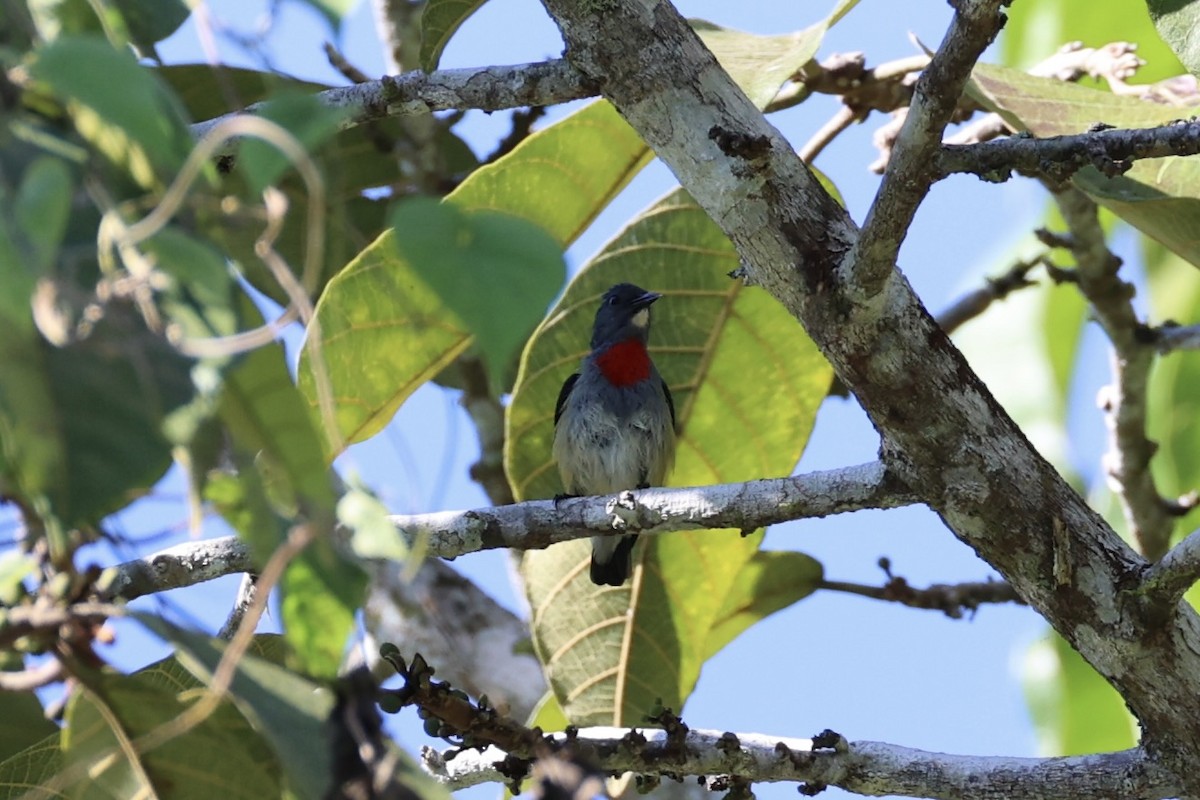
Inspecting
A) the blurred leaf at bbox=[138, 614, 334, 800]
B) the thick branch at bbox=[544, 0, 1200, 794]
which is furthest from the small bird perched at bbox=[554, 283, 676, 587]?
the blurred leaf at bbox=[138, 614, 334, 800]

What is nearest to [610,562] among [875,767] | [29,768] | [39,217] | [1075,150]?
[875,767]

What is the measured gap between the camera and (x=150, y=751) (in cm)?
230

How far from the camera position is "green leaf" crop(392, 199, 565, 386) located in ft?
4.01

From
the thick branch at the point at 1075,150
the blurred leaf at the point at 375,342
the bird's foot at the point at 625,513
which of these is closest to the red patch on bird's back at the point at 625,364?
the blurred leaf at the point at 375,342

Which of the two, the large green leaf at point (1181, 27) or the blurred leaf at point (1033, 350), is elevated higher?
the blurred leaf at point (1033, 350)

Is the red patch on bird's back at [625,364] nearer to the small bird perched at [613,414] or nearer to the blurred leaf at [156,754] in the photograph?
the small bird perched at [613,414]

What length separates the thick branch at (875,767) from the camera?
114 inches

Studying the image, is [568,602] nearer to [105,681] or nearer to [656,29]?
[656,29]

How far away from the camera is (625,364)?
20.7 feet

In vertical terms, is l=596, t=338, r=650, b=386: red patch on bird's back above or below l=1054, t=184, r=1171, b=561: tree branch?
above

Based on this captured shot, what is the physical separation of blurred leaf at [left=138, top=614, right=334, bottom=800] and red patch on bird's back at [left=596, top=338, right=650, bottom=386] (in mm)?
4441

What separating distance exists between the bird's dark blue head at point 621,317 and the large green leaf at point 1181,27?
2.19 metres

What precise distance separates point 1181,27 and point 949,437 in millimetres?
1428

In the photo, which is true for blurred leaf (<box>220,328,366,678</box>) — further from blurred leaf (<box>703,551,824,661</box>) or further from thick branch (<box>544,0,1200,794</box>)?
blurred leaf (<box>703,551,824,661</box>)
